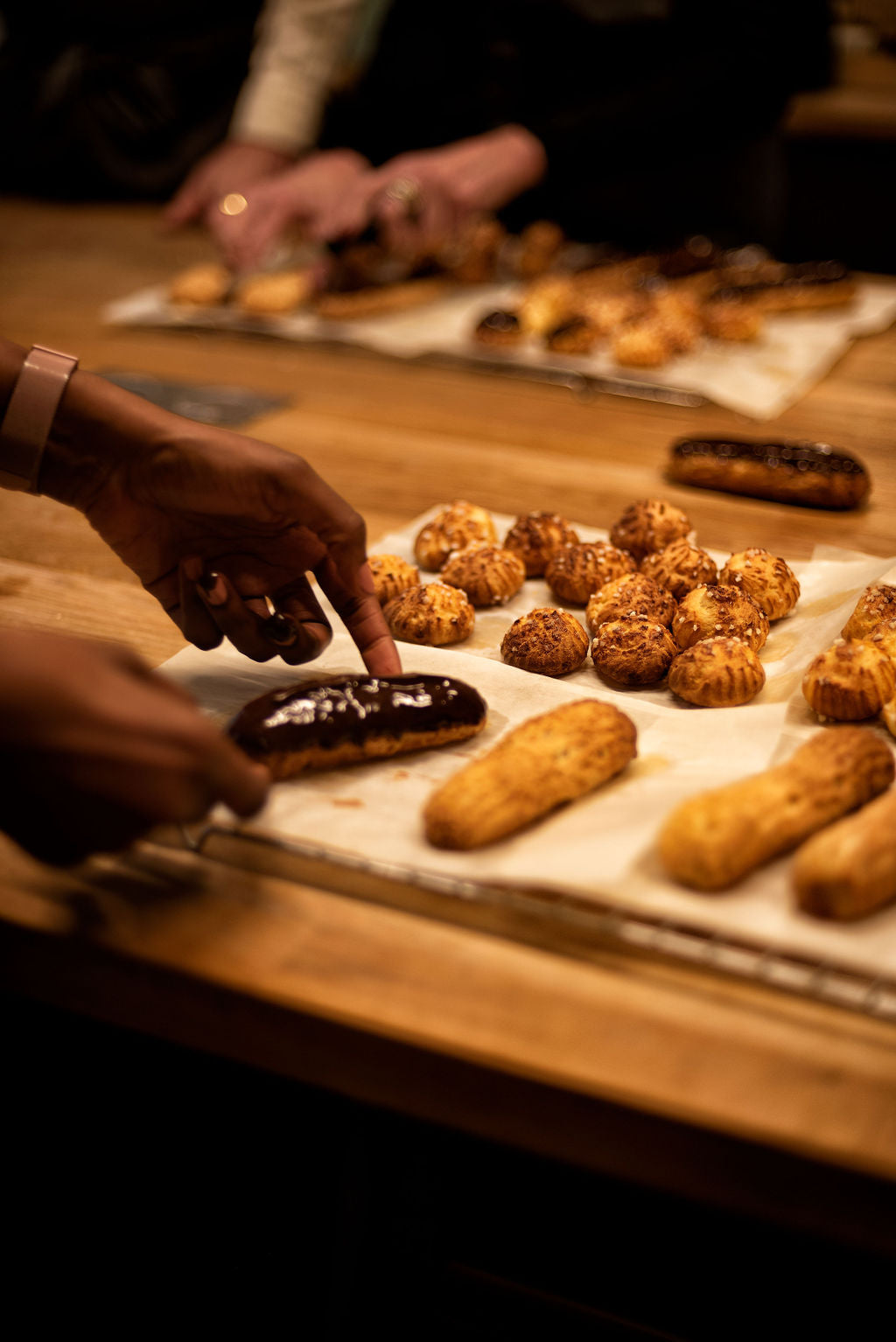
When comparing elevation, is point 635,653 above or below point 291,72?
below

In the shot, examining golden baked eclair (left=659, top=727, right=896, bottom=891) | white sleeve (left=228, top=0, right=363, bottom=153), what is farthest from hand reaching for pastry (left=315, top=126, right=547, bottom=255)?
golden baked eclair (left=659, top=727, right=896, bottom=891)

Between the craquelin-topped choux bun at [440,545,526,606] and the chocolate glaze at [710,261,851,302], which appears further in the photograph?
the chocolate glaze at [710,261,851,302]

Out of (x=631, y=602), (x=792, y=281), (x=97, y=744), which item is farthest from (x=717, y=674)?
(x=792, y=281)

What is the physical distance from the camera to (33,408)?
54.7 inches

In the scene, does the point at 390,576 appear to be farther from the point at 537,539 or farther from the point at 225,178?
the point at 225,178

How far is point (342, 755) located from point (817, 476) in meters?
1.14

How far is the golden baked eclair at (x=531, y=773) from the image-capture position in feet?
3.49

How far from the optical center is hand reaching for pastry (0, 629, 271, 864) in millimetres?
907

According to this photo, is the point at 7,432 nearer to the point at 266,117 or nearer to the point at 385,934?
the point at 385,934

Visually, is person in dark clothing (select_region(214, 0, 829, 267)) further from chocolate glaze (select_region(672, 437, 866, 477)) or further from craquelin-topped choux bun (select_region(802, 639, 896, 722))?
craquelin-topped choux bun (select_region(802, 639, 896, 722))

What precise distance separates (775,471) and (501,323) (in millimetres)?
1006

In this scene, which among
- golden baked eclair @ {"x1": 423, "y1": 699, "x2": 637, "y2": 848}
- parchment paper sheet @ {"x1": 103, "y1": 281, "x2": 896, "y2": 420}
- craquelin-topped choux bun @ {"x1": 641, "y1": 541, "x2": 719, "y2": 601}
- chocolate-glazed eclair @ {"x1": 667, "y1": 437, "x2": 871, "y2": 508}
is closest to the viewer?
golden baked eclair @ {"x1": 423, "y1": 699, "x2": 637, "y2": 848}

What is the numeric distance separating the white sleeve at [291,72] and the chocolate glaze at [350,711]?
9.59 ft

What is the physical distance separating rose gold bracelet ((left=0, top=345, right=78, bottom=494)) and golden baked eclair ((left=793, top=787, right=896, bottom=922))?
39.5 inches
